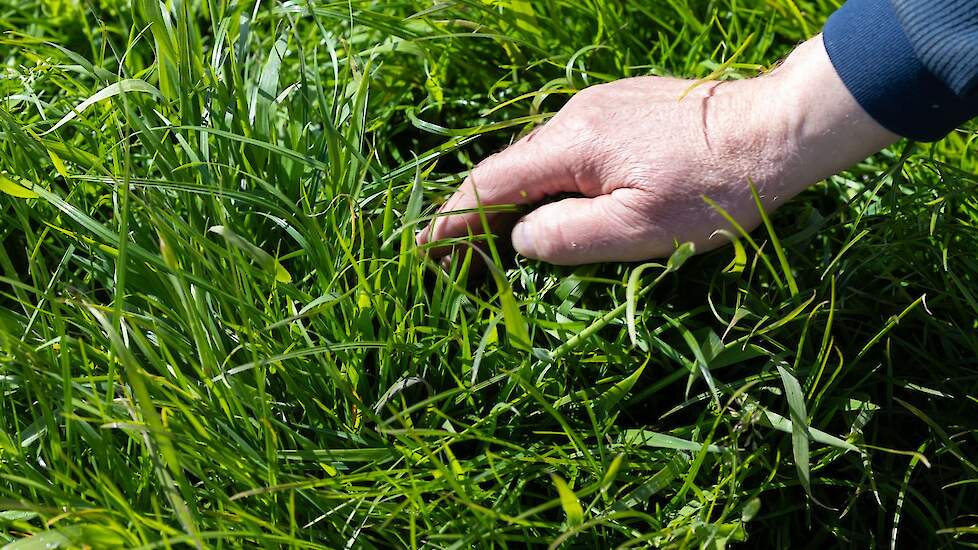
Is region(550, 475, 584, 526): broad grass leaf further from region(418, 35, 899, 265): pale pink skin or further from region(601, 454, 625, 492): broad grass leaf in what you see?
region(418, 35, 899, 265): pale pink skin

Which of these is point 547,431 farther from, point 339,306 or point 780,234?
point 780,234

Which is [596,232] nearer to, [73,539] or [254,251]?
[254,251]

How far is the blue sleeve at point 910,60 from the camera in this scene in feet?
3.73

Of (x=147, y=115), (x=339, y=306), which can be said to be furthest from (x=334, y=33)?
(x=339, y=306)

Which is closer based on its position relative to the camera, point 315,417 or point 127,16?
point 315,417

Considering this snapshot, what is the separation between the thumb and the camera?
1.28 meters

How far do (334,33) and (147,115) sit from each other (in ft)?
1.68

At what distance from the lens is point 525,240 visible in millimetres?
1361

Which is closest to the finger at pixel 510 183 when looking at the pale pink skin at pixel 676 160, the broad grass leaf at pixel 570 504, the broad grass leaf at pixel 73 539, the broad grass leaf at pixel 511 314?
the pale pink skin at pixel 676 160

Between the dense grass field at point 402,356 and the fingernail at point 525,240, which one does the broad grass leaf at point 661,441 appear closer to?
the dense grass field at point 402,356

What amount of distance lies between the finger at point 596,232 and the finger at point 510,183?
43 millimetres

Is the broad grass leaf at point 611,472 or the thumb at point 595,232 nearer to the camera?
the broad grass leaf at point 611,472

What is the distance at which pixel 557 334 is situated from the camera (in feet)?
4.23

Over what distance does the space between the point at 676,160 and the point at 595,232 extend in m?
0.16
